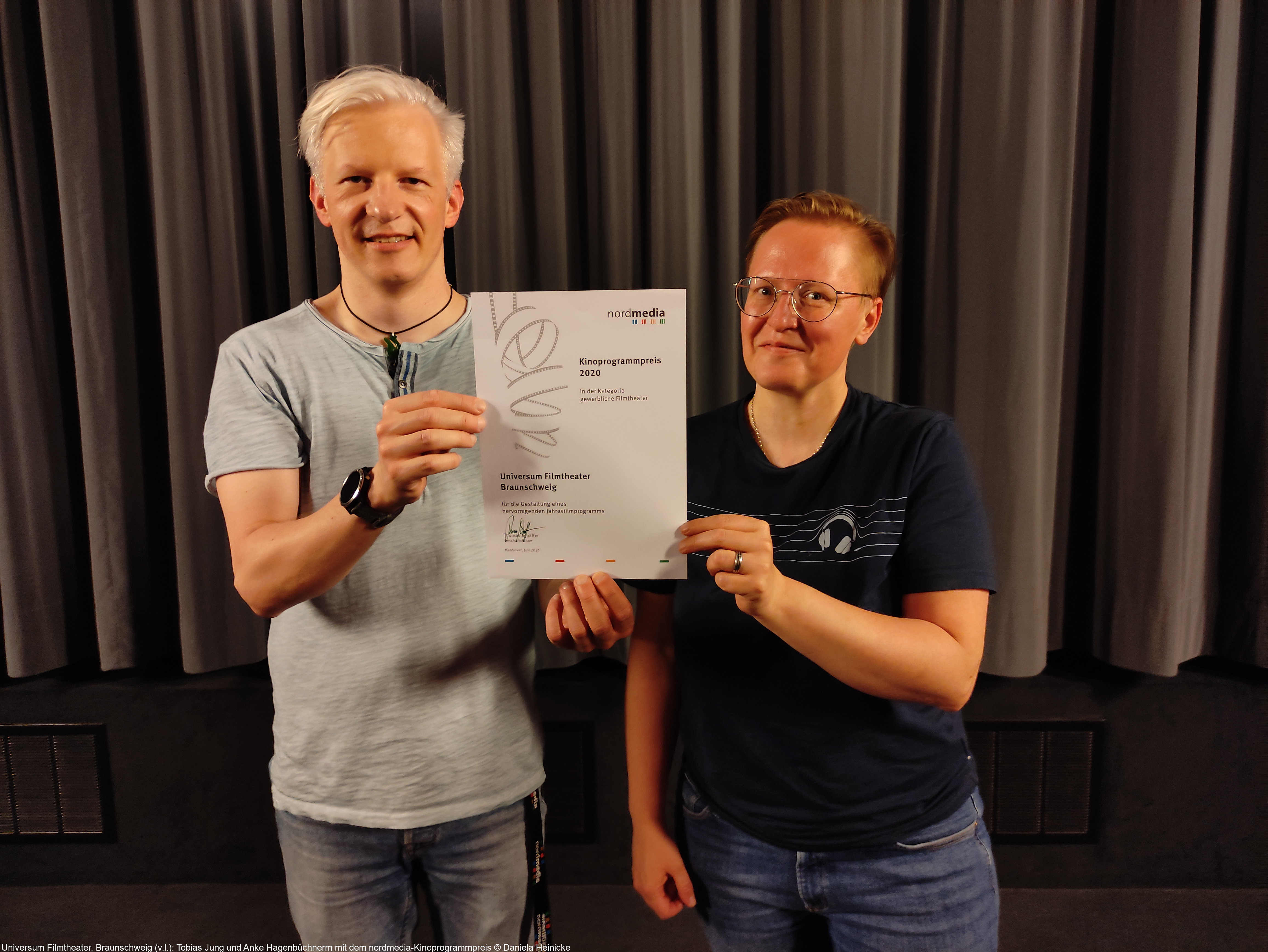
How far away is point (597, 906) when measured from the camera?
5.66ft

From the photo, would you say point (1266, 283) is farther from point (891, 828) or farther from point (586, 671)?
point (586, 671)

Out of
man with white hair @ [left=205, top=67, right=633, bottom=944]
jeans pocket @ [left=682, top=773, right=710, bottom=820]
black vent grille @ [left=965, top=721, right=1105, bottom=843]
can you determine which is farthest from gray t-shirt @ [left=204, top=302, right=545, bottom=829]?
black vent grille @ [left=965, top=721, right=1105, bottom=843]

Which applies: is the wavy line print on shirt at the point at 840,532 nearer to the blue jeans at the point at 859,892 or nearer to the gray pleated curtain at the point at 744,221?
the blue jeans at the point at 859,892

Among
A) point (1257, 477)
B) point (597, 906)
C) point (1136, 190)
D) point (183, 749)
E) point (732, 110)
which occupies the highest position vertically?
point (732, 110)

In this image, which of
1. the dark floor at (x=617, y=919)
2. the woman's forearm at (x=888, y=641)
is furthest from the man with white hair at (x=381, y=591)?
the dark floor at (x=617, y=919)

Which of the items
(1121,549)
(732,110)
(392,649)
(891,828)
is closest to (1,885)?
(392,649)

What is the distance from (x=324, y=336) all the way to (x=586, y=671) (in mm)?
1062

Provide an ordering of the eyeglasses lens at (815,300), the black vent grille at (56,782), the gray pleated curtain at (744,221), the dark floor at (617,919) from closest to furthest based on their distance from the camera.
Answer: the eyeglasses lens at (815,300)
the gray pleated curtain at (744,221)
the dark floor at (617,919)
the black vent grille at (56,782)

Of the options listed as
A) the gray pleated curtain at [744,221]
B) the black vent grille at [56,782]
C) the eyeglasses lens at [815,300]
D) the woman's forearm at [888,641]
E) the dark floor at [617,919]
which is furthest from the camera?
the black vent grille at [56,782]

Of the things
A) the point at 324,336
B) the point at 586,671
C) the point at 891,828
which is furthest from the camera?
the point at 586,671

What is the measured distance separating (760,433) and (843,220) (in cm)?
28
